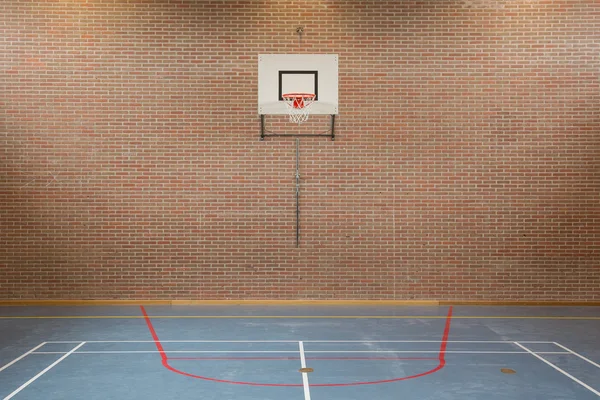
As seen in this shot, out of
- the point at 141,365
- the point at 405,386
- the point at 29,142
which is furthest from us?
the point at 29,142

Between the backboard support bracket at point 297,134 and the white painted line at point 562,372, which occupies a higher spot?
the backboard support bracket at point 297,134

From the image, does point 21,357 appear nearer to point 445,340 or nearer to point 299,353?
point 299,353

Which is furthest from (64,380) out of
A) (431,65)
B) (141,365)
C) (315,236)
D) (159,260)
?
(431,65)

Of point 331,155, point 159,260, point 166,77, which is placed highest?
point 166,77

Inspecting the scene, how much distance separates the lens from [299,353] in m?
7.94

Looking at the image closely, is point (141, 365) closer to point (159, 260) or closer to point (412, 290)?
point (159, 260)

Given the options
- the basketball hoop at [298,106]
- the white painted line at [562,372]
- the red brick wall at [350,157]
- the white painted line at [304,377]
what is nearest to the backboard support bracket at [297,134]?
the red brick wall at [350,157]

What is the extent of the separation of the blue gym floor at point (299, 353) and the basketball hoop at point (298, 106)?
148 inches

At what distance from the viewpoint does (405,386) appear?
21.4 ft

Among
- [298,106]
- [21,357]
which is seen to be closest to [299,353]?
[21,357]

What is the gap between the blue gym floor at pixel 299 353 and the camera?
6410 mm

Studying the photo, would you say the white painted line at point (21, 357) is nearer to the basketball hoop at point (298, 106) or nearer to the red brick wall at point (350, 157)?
the red brick wall at point (350, 157)

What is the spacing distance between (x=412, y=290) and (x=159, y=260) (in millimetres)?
5121

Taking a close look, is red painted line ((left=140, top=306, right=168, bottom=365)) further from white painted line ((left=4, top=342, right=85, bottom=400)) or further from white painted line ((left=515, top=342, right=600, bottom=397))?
white painted line ((left=515, top=342, right=600, bottom=397))
